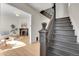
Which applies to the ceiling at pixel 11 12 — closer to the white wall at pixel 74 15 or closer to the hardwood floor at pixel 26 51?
the hardwood floor at pixel 26 51

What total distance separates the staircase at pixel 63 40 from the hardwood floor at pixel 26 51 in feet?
0.71

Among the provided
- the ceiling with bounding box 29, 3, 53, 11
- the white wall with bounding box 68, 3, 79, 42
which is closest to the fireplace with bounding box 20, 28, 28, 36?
the ceiling with bounding box 29, 3, 53, 11

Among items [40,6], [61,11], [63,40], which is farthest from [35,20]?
[63,40]

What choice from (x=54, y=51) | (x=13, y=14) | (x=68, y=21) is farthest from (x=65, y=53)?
(x=13, y=14)

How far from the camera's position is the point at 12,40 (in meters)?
1.69

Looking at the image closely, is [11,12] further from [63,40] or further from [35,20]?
[63,40]

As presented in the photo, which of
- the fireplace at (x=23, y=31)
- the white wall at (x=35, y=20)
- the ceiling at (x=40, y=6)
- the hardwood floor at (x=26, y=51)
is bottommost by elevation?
the hardwood floor at (x=26, y=51)

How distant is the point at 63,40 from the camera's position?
67.8 inches

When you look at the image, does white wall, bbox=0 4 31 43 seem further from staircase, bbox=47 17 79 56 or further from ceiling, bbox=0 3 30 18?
staircase, bbox=47 17 79 56

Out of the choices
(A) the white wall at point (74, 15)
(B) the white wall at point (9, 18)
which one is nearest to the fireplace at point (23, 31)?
(B) the white wall at point (9, 18)

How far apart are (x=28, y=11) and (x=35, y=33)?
1.36ft

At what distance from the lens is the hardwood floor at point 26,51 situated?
5.16 ft

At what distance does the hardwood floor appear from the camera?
157 cm

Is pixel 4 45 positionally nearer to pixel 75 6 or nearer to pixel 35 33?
pixel 35 33
